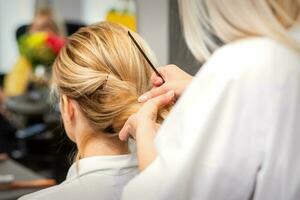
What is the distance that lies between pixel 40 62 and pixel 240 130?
9.93ft

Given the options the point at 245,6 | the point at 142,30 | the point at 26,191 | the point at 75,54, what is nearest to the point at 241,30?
the point at 245,6

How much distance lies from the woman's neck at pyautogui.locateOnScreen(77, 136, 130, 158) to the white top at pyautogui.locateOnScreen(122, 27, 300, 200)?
455mm

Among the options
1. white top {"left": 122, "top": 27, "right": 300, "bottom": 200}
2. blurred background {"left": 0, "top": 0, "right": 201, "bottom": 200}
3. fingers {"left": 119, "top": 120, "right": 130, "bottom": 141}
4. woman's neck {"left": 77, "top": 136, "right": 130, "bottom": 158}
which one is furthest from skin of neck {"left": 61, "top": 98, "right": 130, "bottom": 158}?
white top {"left": 122, "top": 27, "right": 300, "bottom": 200}

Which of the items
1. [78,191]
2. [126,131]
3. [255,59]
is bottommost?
[78,191]

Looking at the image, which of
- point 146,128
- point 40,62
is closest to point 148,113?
point 146,128

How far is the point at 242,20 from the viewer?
3.00 feet

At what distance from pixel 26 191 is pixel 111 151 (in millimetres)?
Result: 911

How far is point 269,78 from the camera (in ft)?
2.84

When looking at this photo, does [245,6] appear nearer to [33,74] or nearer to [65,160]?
[65,160]

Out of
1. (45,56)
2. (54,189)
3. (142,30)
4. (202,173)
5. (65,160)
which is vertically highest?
(202,173)

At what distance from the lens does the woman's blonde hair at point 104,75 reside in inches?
50.8

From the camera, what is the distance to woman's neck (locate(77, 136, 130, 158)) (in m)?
1.36

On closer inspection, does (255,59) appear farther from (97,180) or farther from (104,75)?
(97,180)

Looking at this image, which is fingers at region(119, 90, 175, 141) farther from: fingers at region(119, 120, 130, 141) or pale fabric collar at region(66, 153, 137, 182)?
pale fabric collar at region(66, 153, 137, 182)
